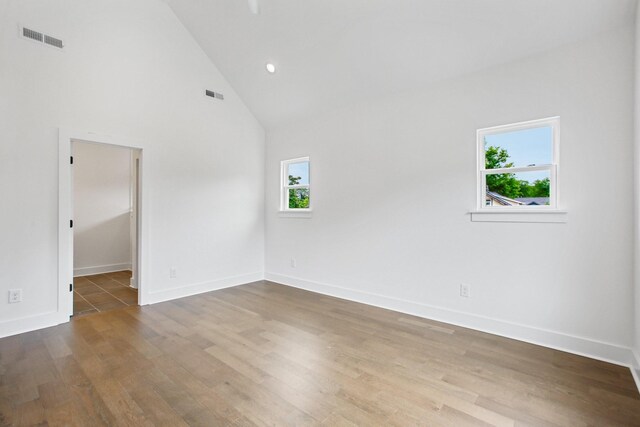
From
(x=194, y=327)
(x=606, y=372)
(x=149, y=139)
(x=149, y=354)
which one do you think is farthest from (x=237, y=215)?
(x=606, y=372)

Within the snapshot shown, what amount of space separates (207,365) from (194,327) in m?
0.90

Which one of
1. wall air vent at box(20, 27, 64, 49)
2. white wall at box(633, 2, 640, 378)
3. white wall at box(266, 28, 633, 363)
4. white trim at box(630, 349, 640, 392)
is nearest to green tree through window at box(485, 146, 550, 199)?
white wall at box(266, 28, 633, 363)

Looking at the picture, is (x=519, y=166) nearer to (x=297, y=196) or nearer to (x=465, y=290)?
(x=465, y=290)

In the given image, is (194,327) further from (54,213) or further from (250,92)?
(250,92)

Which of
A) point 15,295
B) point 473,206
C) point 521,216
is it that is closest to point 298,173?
point 473,206

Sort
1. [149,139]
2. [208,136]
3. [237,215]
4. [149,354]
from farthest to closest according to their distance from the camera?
[237,215]
[208,136]
[149,139]
[149,354]

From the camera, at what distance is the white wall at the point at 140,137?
3.08 meters

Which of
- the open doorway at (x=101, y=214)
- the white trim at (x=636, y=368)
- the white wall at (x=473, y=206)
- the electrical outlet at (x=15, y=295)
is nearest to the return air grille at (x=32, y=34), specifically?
the open doorway at (x=101, y=214)

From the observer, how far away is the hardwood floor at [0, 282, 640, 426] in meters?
1.85

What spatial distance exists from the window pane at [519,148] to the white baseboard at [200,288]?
3.83 m

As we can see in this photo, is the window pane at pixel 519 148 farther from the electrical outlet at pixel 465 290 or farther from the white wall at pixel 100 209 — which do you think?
the white wall at pixel 100 209

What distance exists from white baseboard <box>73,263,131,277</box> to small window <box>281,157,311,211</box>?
364cm

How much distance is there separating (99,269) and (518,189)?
6.85m

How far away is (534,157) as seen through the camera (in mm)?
2918
